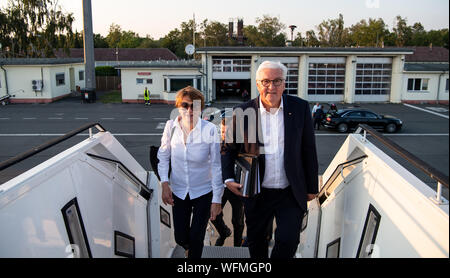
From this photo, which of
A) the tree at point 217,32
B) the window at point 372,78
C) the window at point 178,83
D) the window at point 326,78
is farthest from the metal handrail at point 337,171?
the tree at point 217,32

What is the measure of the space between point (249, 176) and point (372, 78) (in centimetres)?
2953

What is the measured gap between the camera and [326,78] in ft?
96.8

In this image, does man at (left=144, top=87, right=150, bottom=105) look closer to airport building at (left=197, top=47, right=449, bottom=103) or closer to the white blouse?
airport building at (left=197, top=47, right=449, bottom=103)

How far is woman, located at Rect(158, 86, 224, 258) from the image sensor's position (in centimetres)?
319

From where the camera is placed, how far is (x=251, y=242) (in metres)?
3.21

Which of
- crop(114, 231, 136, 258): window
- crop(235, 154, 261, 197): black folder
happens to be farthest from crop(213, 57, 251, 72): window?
crop(235, 154, 261, 197): black folder

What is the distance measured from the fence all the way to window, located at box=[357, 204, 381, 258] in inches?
1488

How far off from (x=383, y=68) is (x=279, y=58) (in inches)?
330

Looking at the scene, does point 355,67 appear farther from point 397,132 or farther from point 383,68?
point 397,132

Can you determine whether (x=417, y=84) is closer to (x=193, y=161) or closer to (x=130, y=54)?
(x=193, y=161)

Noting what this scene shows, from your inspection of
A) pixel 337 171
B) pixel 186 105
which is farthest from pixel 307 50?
pixel 186 105

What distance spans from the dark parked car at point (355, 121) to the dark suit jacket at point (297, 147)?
49.6 ft
